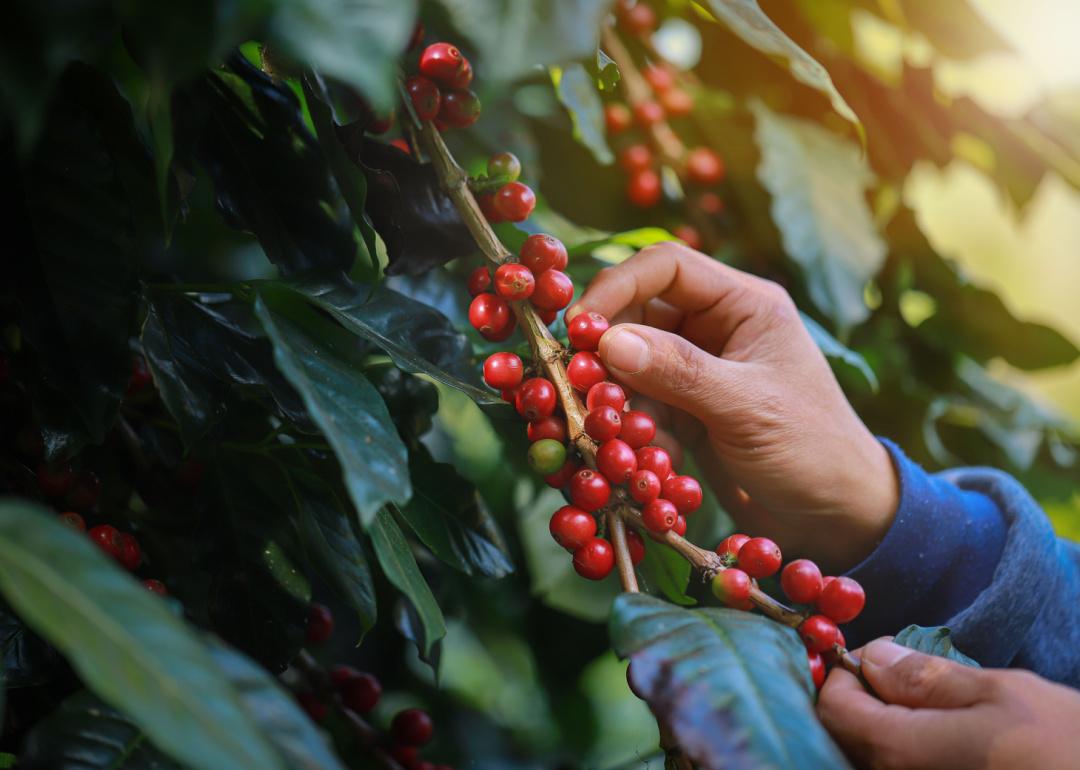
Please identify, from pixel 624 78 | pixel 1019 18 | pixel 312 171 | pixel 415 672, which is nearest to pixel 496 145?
pixel 624 78

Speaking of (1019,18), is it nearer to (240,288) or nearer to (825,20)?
(825,20)

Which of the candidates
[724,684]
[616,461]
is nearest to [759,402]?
[616,461]

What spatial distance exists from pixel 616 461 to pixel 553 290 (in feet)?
0.37

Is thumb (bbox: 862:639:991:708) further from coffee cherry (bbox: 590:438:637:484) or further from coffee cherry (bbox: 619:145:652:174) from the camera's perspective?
coffee cherry (bbox: 619:145:652:174)

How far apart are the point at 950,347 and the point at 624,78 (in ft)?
1.57

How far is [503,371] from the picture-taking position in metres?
0.54

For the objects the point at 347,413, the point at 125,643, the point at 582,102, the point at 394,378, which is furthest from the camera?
the point at 582,102

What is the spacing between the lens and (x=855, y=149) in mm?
1041

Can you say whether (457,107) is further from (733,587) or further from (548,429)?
(733,587)

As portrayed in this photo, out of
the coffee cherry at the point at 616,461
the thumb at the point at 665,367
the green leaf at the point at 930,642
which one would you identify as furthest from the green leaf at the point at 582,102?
the green leaf at the point at 930,642

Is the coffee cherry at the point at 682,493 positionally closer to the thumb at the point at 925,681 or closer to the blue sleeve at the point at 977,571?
the thumb at the point at 925,681

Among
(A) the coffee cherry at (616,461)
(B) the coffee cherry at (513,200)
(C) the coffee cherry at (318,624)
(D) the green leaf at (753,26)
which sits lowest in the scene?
(C) the coffee cherry at (318,624)

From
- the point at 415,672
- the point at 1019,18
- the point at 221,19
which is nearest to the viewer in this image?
the point at 221,19

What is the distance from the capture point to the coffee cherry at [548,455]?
523 mm
